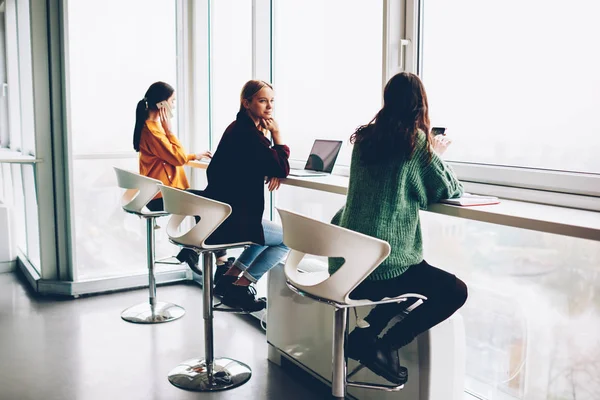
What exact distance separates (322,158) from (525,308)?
1.22 metres

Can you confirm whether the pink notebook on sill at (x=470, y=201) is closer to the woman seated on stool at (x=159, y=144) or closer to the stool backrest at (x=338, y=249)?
the stool backrest at (x=338, y=249)

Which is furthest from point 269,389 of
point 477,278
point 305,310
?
point 477,278

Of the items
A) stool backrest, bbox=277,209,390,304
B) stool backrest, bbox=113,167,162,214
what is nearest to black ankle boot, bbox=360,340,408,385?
stool backrest, bbox=277,209,390,304

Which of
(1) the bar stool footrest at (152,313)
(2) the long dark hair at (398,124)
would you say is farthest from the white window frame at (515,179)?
(1) the bar stool footrest at (152,313)

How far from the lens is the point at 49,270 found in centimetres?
412

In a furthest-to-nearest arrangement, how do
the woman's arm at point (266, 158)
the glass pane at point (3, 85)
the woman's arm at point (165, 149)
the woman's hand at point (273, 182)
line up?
the glass pane at point (3, 85), the woman's arm at point (165, 149), the woman's hand at point (273, 182), the woman's arm at point (266, 158)

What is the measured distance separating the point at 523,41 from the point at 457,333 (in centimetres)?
107

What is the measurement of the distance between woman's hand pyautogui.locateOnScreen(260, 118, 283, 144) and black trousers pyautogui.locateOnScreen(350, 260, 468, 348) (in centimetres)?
105

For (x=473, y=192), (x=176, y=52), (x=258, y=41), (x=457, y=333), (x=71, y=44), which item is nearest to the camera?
(x=457, y=333)

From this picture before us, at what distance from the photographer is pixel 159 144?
3.55 meters

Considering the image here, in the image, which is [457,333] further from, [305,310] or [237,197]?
[237,197]

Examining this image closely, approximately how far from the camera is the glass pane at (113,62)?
13.4 ft

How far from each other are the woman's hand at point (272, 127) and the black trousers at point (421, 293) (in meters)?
1.05

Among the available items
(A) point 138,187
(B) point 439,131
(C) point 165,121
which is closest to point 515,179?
(B) point 439,131
